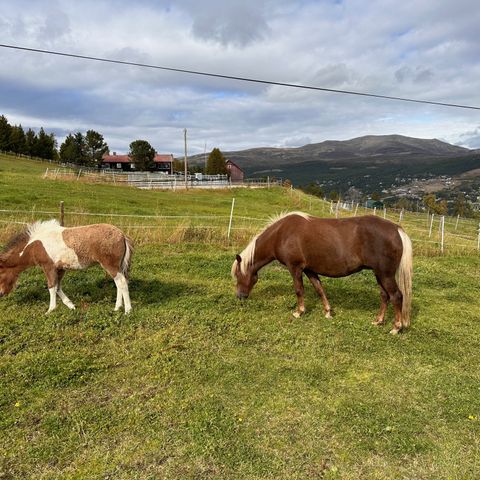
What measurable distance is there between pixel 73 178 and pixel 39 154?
120 ft

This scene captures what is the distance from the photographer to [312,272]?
7289mm

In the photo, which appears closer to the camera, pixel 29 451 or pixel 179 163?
pixel 29 451

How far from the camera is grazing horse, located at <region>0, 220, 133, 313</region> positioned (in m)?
6.64

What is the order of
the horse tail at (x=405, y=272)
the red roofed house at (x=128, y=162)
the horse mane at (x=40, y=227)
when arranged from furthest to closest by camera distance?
the red roofed house at (x=128, y=162) < the horse mane at (x=40, y=227) < the horse tail at (x=405, y=272)

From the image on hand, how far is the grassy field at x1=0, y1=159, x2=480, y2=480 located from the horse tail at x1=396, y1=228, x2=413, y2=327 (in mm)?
478

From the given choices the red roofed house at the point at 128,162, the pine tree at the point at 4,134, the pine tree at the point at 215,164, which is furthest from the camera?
the red roofed house at the point at 128,162

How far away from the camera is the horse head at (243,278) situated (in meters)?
7.48

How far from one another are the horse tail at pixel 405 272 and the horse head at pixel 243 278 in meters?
2.51

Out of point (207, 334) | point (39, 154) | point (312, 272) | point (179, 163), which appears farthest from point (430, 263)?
point (179, 163)

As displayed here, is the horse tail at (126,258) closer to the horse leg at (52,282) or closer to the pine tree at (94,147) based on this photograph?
the horse leg at (52,282)

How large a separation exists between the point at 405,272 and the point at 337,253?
3.52 feet

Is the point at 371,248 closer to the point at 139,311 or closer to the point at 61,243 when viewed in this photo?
the point at 139,311

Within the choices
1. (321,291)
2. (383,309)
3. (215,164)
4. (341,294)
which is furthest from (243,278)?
(215,164)

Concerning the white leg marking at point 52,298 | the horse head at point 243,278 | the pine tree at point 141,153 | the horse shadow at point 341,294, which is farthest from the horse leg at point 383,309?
the pine tree at point 141,153
